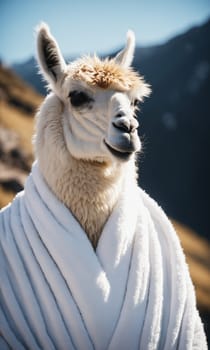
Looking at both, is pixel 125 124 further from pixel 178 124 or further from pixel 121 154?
pixel 178 124

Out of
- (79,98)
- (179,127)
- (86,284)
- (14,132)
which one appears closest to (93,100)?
(79,98)

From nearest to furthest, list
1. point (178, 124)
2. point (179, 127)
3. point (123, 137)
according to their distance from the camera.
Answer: point (123, 137)
point (179, 127)
point (178, 124)

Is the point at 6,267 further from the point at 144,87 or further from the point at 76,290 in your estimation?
the point at 144,87

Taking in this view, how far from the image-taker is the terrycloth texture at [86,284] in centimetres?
346

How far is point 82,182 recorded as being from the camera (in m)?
3.79

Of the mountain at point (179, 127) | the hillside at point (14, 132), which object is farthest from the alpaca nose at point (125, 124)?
the mountain at point (179, 127)

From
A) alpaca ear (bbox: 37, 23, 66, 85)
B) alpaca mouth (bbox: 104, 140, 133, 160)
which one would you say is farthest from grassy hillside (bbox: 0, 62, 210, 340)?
alpaca mouth (bbox: 104, 140, 133, 160)

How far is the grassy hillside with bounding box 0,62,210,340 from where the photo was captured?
1211 centimetres

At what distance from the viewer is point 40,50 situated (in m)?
3.88

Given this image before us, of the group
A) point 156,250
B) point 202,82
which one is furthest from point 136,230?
point 202,82

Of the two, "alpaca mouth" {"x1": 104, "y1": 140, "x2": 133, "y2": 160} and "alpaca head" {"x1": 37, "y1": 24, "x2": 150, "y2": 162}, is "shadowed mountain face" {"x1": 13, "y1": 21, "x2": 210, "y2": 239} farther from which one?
"alpaca mouth" {"x1": 104, "y1": 140, "x2": 133, "y2": 160}

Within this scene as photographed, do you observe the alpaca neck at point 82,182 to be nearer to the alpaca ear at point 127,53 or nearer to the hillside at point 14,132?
the alpaca ear at point 127,53

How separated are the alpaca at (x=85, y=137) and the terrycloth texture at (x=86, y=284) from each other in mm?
93

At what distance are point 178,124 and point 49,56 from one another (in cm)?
2751
